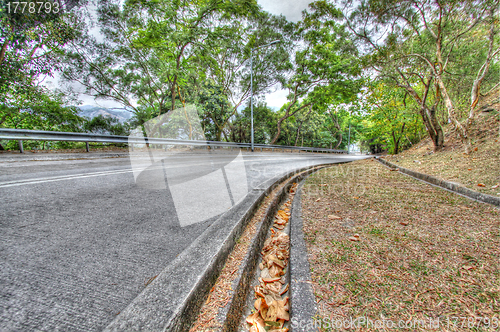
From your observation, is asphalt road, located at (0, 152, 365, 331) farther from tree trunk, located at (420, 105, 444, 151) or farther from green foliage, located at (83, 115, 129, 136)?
green foliage, located at (83, 115, 129, 136)

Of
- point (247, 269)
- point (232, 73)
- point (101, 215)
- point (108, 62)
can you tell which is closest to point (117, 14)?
point (108, 62)

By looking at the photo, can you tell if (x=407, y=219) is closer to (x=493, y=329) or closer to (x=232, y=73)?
(x=493, y=329)

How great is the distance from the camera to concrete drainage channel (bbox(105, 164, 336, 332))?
672 mm

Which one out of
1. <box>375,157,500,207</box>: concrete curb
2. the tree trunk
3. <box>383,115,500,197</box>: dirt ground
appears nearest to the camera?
<box>375,157,500,207</box>: concrete curb

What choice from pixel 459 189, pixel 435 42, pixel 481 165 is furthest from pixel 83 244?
pixel 435 42

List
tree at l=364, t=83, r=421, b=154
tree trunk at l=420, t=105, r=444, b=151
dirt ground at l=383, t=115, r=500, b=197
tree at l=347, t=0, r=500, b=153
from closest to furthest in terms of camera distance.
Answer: dirt ground at l=383, t=115, r=500, b=197 < tree at l=347, t=0, r=500, b=153 < tree trunk at l=420, t=105, r=444, b=151 < tree at l=364, t=83, r=421, b=154

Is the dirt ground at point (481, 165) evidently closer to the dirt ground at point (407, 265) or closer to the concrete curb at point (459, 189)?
the concrete curb at point (459, 189)

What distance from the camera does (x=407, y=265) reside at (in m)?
1.15

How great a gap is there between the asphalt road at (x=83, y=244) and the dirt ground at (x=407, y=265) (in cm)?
95

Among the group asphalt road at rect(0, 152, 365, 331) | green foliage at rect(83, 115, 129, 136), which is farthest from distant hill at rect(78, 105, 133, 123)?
asphalt road at rect(0, 152, 365, 331)

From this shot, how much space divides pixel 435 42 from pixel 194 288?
960 cm

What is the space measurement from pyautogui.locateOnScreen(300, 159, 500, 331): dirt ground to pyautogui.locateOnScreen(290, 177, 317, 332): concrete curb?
39 millimetres

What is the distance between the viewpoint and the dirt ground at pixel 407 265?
2.72 feet

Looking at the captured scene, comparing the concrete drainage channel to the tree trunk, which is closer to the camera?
the concrete drainage channel
